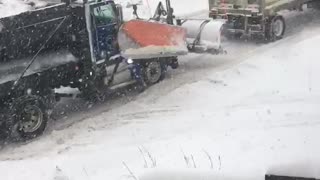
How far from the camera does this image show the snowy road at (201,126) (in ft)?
25.3

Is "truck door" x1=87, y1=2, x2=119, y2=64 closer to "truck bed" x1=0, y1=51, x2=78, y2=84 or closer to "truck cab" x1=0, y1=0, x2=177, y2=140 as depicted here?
"truck cab" x1=0, y1=0, x2=177, y2=140

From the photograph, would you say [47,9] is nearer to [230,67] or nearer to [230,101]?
[230,101]

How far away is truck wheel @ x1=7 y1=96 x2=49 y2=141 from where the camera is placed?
955 centimetres

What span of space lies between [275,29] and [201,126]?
668 cm

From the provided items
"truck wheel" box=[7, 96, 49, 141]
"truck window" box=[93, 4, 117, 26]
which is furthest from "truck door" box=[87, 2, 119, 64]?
"truck wheel" box=[7, 96, 49, 141]

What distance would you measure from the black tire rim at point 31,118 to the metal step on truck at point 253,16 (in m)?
7.29

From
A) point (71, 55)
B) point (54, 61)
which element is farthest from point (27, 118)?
point (71, 55)

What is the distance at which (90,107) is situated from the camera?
1145cm

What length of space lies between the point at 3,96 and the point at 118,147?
2277mm

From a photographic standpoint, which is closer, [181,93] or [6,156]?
[6,156]

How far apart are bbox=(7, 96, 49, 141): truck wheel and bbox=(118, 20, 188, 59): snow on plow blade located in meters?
2.29

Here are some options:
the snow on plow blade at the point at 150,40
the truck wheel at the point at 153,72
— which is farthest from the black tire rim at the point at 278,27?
the truck wheel at the point at 153,72

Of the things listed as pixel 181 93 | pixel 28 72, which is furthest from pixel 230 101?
pixel 28 72

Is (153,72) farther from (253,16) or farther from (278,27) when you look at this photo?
(278,27)
